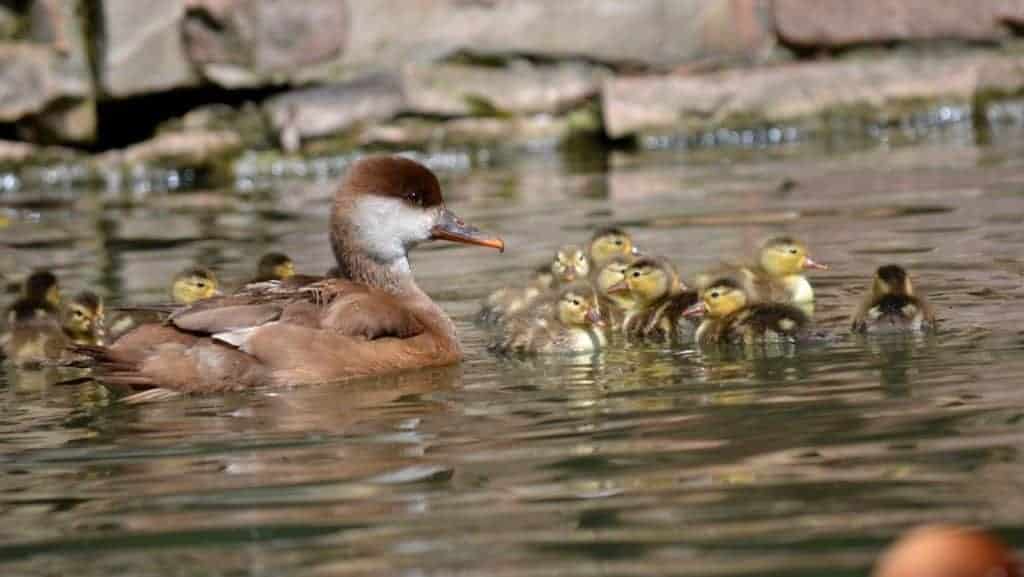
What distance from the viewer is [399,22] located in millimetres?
14266

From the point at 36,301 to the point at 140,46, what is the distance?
22.0 ft

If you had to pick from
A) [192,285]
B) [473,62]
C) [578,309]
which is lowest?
[578,309]

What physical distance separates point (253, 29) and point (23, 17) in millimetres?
1528

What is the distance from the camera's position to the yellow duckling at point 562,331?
661cm

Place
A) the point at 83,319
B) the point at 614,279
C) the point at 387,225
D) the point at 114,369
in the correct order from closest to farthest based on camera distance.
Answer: the point at 114,369, the point at 387,225, the point at 83,319, the point at 614,279

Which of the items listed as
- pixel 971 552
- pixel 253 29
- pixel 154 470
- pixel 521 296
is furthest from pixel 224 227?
pixel 971 552

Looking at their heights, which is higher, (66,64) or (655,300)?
(66,64)

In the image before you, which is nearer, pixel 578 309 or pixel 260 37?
pixel 578 309

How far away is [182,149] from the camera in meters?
14.2

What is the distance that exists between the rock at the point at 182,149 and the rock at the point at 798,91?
253 cm

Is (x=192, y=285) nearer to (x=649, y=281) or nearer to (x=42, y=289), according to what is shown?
(x=42, y=289)

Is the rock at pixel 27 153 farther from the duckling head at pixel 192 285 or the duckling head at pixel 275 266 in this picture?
the duckling head at pixel 192 285

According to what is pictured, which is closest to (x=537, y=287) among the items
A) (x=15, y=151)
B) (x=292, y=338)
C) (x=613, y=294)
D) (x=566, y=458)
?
(x=613, y=294)

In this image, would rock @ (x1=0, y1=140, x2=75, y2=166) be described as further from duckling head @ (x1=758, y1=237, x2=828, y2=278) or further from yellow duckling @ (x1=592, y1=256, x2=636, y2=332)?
duckling head @ (x1=758, y1=237, x2=828, y2=278)
